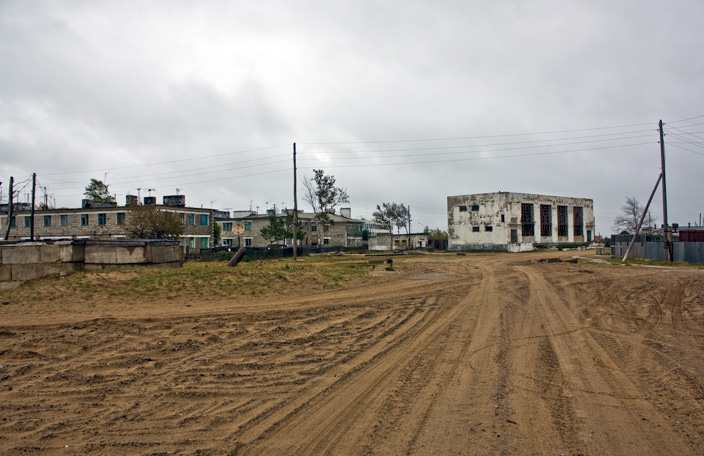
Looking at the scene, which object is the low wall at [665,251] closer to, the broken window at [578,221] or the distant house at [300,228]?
the broken window at [578,221]

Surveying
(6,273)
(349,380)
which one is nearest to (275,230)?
(6,273)

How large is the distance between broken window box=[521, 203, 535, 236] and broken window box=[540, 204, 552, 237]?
2.50 m

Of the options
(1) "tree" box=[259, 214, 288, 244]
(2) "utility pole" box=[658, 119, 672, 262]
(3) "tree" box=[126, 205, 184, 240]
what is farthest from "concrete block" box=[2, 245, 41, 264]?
(1) "tree" box=[259, 214, 288, 244]

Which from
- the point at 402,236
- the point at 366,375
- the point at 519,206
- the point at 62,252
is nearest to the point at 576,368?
the point at 366,375

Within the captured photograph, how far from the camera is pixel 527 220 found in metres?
66.5

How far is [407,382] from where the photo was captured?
684 cm

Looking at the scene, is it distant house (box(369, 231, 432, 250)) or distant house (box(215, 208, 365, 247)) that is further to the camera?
distant house (box(369, 231, 432, 250))

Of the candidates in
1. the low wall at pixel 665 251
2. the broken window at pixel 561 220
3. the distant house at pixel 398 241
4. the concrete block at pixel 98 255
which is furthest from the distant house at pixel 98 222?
the broken window at pixel 561 220

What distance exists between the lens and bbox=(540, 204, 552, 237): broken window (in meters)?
68.8

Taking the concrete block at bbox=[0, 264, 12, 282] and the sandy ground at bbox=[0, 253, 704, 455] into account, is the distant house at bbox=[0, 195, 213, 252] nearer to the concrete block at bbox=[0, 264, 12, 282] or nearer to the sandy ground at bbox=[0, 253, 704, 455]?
the concrete block at bbox=[0, 264, 12, 282]

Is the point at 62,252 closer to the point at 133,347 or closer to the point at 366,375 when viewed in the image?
the point at 133,347

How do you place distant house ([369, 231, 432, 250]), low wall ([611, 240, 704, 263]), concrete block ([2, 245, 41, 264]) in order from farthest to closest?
distant house ([369, 231, 432, 250]) < low wall ([611, 240, 704, 263]) < concrete block ([2, 245, 41, 264])

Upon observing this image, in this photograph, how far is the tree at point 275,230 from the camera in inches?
2520

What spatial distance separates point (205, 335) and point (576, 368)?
7.00 m
